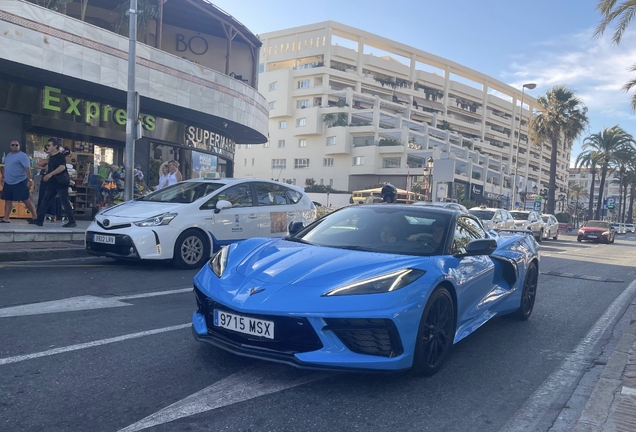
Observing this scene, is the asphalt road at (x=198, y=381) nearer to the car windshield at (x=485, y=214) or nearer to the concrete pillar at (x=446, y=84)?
the car windshield at (x=485, y=214)

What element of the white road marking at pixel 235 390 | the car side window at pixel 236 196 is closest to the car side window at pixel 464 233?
the white road marking at pixel 235 390

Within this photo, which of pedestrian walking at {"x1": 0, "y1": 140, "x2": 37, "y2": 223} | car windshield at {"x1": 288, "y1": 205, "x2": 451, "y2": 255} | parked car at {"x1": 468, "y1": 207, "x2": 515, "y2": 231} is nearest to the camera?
car windshield at {"x1": 288, "y1": 205, "x2": 451, "y2": 255}

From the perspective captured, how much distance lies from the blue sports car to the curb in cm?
541

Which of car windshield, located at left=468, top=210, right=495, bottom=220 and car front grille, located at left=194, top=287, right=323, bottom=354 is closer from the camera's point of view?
car front grille, located at left=194, top=287, right=323, bottom=354

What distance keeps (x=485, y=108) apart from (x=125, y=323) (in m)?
77.0

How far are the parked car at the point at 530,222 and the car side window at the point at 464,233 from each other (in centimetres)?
2046

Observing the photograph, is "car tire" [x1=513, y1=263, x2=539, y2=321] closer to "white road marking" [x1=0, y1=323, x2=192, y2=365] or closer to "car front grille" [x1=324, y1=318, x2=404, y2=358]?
"car front grille" [x1=324, y1=318, x2=404, y2=358]

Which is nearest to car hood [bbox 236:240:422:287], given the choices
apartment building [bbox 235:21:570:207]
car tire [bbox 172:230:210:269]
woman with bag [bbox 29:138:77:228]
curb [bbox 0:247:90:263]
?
car tire [bbox 172:230:210:269]

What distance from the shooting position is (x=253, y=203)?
9156 millimetres

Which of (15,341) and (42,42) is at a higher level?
(42,42)

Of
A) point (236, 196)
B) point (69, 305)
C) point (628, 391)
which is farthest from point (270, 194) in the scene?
point (628, 391)

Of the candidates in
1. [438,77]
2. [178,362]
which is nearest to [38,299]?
[178,362]

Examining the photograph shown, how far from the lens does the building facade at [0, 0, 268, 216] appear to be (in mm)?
13414

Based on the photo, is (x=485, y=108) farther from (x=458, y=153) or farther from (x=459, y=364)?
(x=459, y=364)
